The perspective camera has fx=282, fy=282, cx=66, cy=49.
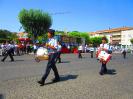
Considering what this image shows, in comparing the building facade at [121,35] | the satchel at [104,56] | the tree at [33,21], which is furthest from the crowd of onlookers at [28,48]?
the building facade at [121,35]

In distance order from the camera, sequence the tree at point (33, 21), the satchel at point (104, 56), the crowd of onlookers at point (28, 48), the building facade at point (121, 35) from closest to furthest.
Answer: the satchel at point (104, 56)
the crowd of onlookers at point (28, 48)
the tree at point (33, 21)
the building facade at point (121, 35)

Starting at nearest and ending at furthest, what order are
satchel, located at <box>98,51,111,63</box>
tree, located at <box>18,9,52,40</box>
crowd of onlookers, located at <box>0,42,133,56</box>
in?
satchel, located at <box>98,51,111,63</box>
crowd of onlookers, located at <box>0,42,133,56</box>
tree, located at <box>18,9,52,40</box>

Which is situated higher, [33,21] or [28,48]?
[33,21]

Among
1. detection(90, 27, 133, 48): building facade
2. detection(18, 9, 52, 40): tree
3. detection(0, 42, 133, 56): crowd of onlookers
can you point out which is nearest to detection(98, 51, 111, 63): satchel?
detection(0, 42, 133, 56): crowd of onlookers

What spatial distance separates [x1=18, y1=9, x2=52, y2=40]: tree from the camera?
208 ft

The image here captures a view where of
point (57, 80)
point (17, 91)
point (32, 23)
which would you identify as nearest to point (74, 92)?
point (17, 91)

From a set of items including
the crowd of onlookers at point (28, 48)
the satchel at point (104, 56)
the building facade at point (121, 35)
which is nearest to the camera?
the satchel at point (104, 56)

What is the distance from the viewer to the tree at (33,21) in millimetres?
63375

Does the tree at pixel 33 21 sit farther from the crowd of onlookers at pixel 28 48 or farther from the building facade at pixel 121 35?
the building facade at pixel 121 35

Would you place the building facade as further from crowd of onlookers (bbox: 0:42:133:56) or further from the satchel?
the satchel

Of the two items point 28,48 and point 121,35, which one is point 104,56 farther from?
point 121,35

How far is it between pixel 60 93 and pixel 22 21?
5794cm

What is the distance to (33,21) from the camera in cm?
6391

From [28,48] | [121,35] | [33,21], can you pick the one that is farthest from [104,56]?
[121,35]
